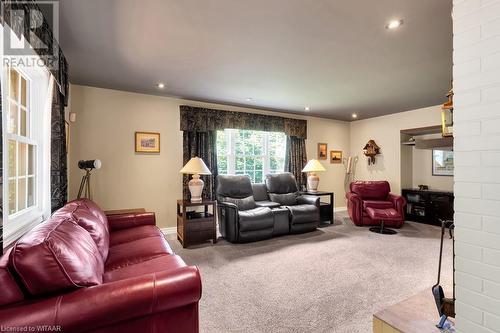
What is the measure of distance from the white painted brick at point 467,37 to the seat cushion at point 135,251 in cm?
235

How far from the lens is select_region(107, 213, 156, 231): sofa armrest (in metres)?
2.77

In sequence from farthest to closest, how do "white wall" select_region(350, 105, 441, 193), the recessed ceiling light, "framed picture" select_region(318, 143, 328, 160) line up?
Answer: 1. "framed picture" select_region(318, 143, 328, 160)
2. "white wall" select_region(350, 105, 441, 193)
3. the recessed ceiling light

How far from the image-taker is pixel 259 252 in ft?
10.6

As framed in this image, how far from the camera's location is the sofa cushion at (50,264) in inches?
40.4

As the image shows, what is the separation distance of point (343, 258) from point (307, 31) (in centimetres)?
259

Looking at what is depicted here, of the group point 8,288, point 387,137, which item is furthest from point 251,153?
point 8,288

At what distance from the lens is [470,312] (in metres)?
1.25

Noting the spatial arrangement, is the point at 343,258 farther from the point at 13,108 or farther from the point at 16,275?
the point at 13,108

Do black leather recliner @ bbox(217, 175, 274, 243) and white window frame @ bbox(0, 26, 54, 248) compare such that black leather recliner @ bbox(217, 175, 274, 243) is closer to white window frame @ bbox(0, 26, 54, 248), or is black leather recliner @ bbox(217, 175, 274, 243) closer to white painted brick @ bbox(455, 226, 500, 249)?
white window frame @ bbox(0, 26, 54, 248)

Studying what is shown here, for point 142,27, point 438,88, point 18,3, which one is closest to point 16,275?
point 18,3

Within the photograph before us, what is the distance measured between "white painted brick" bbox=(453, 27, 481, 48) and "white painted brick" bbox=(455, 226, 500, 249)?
957 mm

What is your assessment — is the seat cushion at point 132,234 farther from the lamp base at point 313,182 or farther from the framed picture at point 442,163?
the framed picture at point 442,163

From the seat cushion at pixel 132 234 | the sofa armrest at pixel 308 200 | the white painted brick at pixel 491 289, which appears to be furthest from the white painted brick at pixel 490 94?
the sofa armrest at pixel 308 200

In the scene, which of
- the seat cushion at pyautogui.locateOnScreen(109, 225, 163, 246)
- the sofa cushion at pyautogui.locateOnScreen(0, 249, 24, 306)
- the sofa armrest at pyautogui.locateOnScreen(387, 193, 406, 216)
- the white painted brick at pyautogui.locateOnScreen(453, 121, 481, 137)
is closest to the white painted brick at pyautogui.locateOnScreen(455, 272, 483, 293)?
the white painted brick at pyautogui.locateOnScreen(453, 121, 481, 137)
